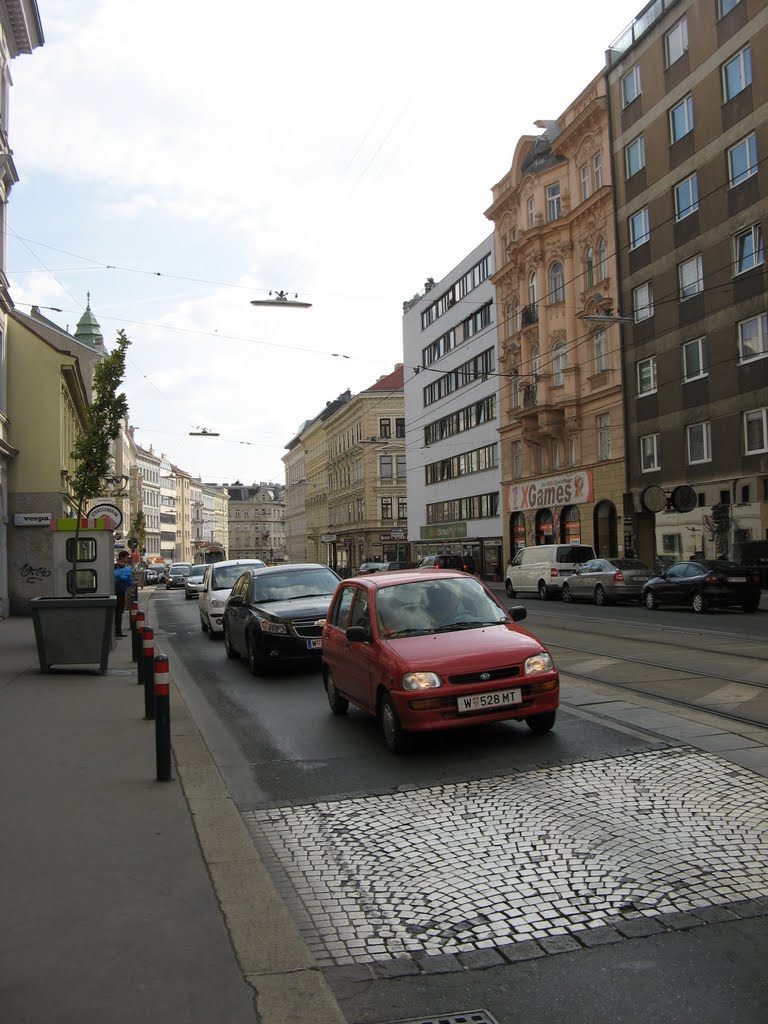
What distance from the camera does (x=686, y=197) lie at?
109ft

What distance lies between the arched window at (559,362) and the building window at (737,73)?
13720mm

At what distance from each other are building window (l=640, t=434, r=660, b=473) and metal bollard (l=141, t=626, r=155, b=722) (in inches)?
1124

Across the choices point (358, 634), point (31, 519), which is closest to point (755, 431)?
point (31, 519)

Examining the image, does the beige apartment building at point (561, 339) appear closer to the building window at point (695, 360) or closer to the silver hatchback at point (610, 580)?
the building window at point (695, 360)

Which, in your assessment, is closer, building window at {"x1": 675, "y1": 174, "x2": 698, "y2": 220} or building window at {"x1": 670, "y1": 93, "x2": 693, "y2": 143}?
building window at {"x1": 675, "y1": 174, "x2": 698, "y2": 220}

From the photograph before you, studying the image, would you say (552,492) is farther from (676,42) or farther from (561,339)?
(676,42)

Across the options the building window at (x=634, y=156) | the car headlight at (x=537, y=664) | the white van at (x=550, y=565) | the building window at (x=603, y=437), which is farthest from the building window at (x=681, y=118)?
the car headlight at (x=537, y=664)

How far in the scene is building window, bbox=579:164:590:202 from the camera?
4094cm

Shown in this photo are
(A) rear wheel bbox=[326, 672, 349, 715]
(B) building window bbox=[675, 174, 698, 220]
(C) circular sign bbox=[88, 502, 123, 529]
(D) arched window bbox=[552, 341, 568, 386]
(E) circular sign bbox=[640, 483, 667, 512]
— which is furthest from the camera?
(D) arched window bbox=[552, 341, 568, 386]

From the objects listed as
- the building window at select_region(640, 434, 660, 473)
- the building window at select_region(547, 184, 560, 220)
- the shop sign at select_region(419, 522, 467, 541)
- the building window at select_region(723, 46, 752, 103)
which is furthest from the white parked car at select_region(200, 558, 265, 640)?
the shop sign at select_region(419, 522, 467, 541)

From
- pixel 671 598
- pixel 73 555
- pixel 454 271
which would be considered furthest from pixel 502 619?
pixel 454 271

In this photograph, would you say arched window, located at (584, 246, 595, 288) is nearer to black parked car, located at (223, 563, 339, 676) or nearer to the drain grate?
black parked car, located at (223, 563, 339, 676)

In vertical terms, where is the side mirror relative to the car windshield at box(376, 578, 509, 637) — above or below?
below

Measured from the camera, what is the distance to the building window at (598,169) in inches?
1558
